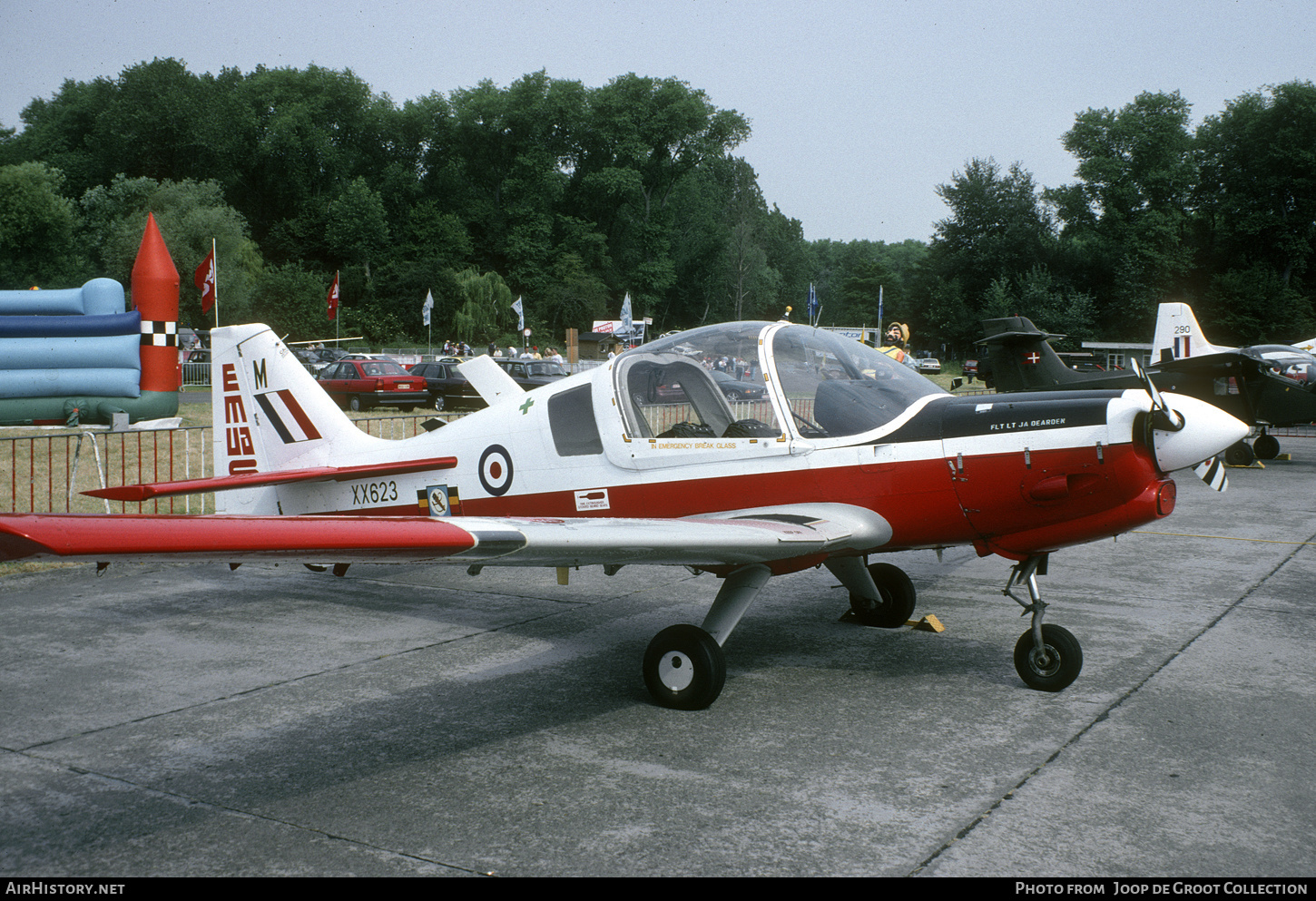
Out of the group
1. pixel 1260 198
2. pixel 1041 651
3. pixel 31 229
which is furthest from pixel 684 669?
pixel 1260 198

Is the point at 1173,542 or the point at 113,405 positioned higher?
the point at 113,405

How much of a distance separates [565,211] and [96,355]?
232 ft

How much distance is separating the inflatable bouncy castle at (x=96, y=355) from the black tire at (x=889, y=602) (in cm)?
1477

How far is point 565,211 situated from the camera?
3342 inches

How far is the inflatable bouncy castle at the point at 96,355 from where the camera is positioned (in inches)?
658

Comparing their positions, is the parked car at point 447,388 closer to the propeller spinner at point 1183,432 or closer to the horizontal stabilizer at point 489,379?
the horizontal stabilizer at point 489,379

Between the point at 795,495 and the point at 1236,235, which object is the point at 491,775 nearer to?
the point at 795,495

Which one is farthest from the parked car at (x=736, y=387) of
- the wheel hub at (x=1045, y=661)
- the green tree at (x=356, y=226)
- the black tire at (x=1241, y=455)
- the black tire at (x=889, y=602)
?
the green tree at (x=356, y=226)

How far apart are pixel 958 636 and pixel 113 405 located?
1613 centimetres

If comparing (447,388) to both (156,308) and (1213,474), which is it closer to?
(156,308)

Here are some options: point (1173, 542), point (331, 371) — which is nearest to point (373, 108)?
point (331, 371)

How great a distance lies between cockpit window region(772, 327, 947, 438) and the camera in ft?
16.4

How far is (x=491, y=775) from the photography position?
3865mm
